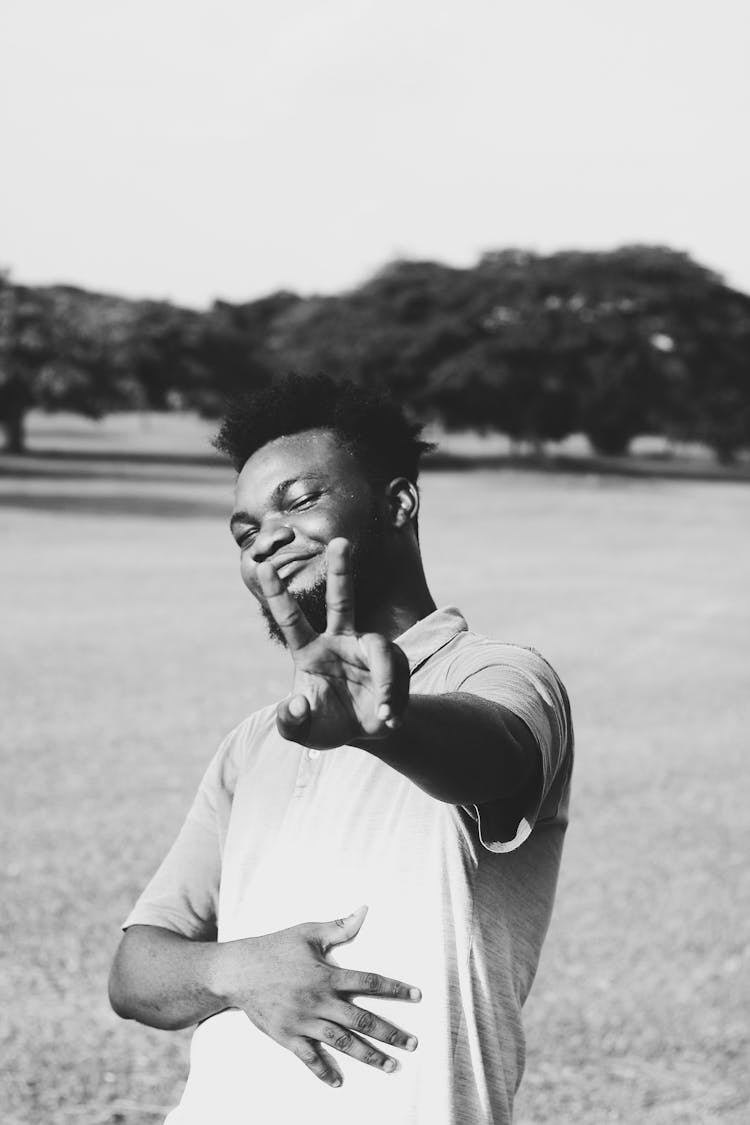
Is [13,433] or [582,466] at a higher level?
[13,433]

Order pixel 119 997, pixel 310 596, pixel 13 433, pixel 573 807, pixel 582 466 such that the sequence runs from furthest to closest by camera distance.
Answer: pixel 582 466
pixel 13 433
pixel 573 807
pixel 119 997
pixel 310 596

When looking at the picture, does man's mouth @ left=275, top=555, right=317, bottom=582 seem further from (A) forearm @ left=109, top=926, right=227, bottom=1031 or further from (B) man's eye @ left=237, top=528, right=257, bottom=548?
(A) forearm @ left=109, top=926, right=227, bottom=1031

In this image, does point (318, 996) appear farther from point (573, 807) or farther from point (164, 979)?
point (573, 807)

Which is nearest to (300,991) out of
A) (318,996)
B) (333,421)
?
(318,996)

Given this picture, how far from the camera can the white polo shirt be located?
183cm

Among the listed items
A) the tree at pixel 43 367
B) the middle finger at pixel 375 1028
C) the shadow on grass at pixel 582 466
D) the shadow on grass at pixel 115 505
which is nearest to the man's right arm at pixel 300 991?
the middle finger at pixel 375 1028

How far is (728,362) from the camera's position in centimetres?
5559

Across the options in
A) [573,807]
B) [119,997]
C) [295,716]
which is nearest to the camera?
[295,716]

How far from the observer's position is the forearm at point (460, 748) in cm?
167

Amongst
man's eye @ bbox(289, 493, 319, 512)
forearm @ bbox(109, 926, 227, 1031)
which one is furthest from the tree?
man's eye @ bbox(289, 493, 319, 512)

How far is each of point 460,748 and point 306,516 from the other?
0.49m

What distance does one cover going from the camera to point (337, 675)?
5.22 feet

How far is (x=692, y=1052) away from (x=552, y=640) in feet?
31.3

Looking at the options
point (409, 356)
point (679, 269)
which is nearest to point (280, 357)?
point (409, 356)
